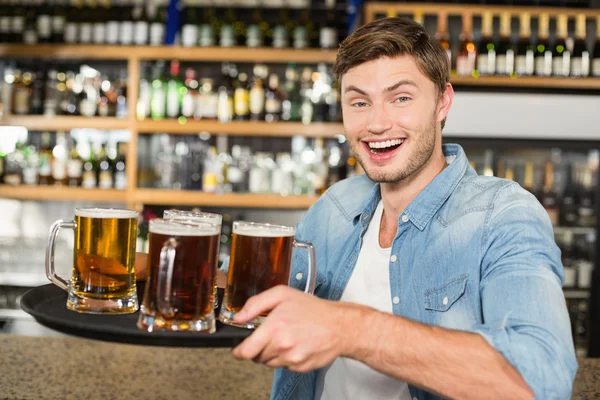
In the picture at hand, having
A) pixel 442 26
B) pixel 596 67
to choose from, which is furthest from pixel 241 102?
pixel 596 67

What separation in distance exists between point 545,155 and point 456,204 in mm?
2500

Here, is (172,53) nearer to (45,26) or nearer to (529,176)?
(45,26)

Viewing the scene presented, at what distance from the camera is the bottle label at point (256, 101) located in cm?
334

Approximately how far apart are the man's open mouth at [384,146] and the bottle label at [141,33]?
228 centimetres

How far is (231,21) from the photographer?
346 centimetres

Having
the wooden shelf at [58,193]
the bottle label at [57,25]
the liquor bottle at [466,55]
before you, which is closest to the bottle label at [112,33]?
the bottle label at [57,25]

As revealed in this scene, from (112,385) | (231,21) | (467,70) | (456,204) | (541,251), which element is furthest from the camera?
(231,21)

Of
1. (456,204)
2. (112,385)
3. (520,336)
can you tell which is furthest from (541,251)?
(112,385)

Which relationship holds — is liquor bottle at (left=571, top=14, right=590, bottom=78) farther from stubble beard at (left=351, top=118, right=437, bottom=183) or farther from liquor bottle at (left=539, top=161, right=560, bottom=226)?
stubble beard at (left=351, top=118, right=437, bottom=183)

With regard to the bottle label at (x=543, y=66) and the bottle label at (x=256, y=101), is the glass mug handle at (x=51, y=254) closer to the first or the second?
the bottle label at (x=256, y=101)

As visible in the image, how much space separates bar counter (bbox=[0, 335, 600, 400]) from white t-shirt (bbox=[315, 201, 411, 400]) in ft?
0.58

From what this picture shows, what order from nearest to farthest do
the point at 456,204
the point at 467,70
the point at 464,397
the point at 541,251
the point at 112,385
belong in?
the point at 464,397, the point at 541,251, the point at 456,204, the point at 112,385, the point at 467,70

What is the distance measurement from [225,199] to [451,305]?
7.22 feet

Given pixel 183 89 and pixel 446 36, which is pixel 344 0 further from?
pixel 183 89
